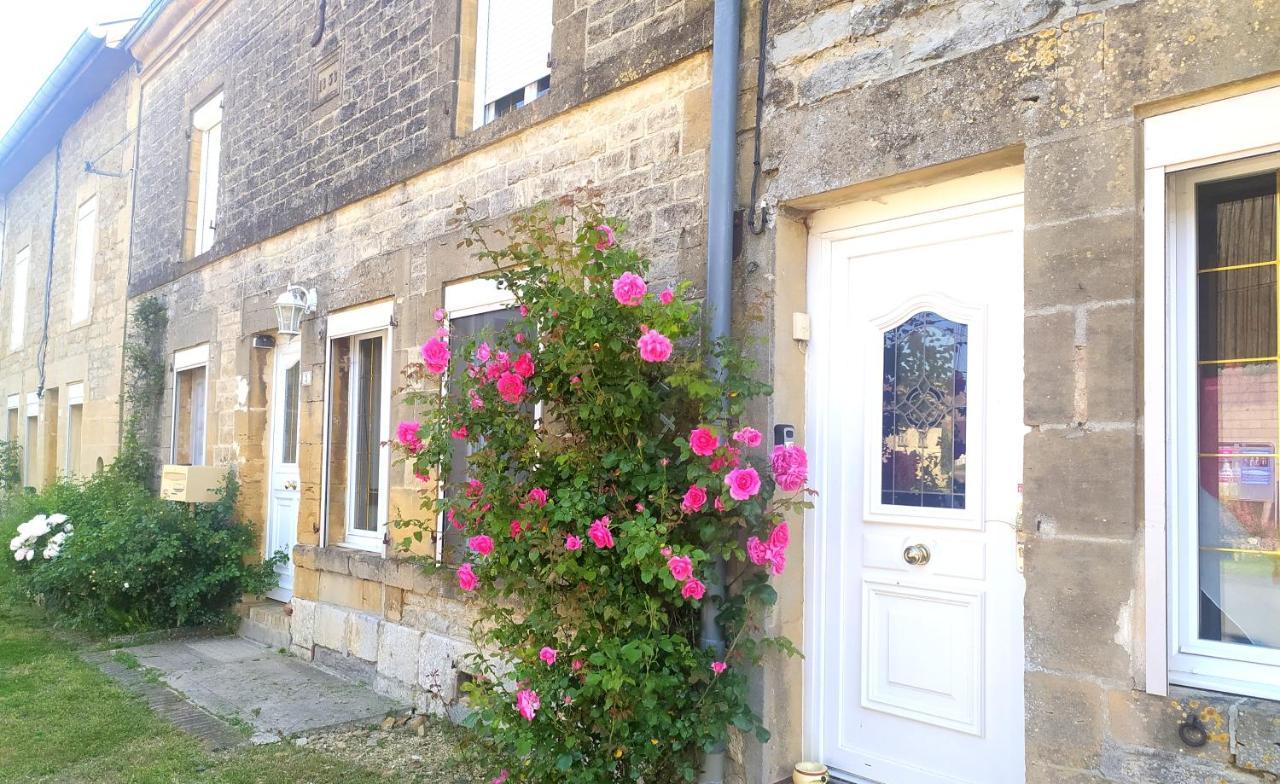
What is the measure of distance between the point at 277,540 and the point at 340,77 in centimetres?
381

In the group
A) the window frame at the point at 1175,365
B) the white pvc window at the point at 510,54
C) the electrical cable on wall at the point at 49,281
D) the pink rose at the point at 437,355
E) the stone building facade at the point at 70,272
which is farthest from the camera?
the electrical cable on wall at the point at 49,281

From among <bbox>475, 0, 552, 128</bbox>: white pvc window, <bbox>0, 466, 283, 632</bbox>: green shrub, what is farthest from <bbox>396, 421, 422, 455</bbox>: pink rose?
<bbox>0, 466, 283, 632</bbox>: green shrub

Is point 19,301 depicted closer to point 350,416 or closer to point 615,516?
point 350,416

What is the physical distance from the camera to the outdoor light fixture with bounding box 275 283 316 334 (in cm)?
722

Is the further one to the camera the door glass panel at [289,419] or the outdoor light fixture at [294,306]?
the door glass panel at [289,419]

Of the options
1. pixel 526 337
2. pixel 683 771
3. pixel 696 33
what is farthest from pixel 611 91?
pixel 683 771

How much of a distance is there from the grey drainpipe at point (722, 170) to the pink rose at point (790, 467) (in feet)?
1.60

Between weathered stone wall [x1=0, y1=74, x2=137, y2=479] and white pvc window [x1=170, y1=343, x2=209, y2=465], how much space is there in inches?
66.4

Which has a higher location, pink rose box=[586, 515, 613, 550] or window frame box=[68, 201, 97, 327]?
window frame box=[68, 201, 97, 327]

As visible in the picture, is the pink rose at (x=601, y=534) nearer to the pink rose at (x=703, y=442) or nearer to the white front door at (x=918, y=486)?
the pink rose at (x=703, y=442)

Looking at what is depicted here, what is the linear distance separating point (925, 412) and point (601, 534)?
4.29 feet

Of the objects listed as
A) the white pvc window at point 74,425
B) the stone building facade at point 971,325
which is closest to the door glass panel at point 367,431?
the stone building facade at point 971,325

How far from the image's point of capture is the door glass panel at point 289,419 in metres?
7.94

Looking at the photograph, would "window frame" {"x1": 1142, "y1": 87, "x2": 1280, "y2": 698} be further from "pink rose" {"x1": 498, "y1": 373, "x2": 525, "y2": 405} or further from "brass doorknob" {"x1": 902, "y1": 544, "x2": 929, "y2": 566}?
"pink rose" {"x1": 498, "y1": 373, "x2": 525, "y2": 405}
